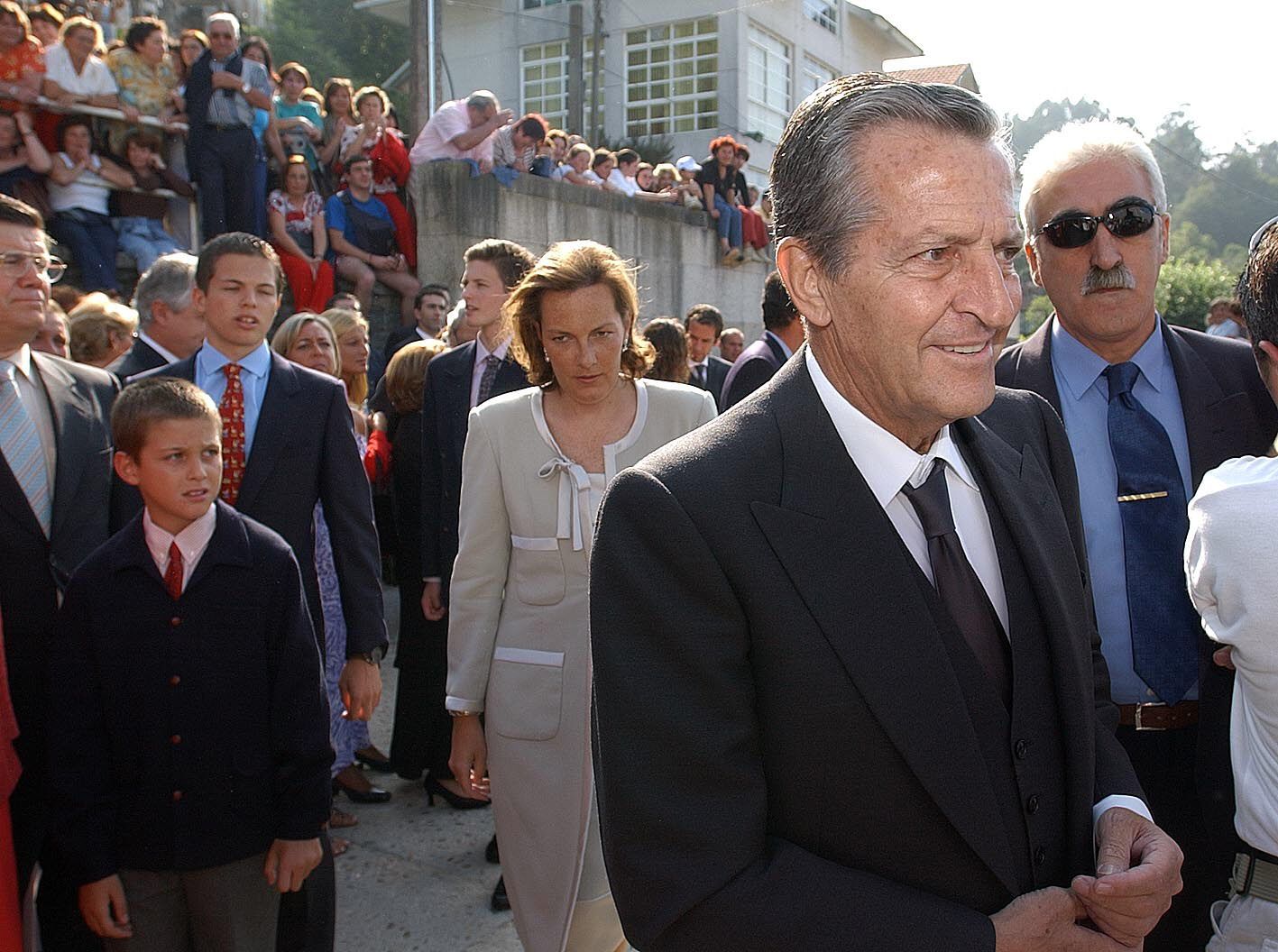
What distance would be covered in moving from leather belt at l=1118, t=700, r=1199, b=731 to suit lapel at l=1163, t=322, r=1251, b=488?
54cm

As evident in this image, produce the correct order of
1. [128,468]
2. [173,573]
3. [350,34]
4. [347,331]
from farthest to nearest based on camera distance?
[350,34] → [347,331] → [128,468] → [173,573]

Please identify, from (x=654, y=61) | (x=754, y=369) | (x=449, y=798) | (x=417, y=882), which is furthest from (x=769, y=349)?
(x=654, y=61)

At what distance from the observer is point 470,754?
3.14 m

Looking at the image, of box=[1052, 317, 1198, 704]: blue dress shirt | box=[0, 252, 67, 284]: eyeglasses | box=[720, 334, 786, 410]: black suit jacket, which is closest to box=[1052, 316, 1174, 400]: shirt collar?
box=[1052, 317, 1198, 704]: blue dress shirt

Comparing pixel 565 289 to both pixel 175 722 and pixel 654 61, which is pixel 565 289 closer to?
pixel 175 722

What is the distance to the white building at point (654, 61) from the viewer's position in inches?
1010

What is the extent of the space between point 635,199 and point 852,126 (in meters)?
13.1

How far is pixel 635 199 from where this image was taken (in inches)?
560

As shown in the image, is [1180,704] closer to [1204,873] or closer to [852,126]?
[1204,873]

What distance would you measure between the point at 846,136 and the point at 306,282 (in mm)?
8483

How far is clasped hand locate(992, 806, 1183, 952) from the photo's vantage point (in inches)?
55.6

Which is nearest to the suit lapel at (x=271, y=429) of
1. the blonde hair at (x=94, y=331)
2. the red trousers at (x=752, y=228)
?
the blonde hair at (x=94, y=331)

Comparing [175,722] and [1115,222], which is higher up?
[1115,222]

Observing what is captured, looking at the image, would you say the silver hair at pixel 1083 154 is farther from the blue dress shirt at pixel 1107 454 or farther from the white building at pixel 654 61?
the white building at pixel 654 61
